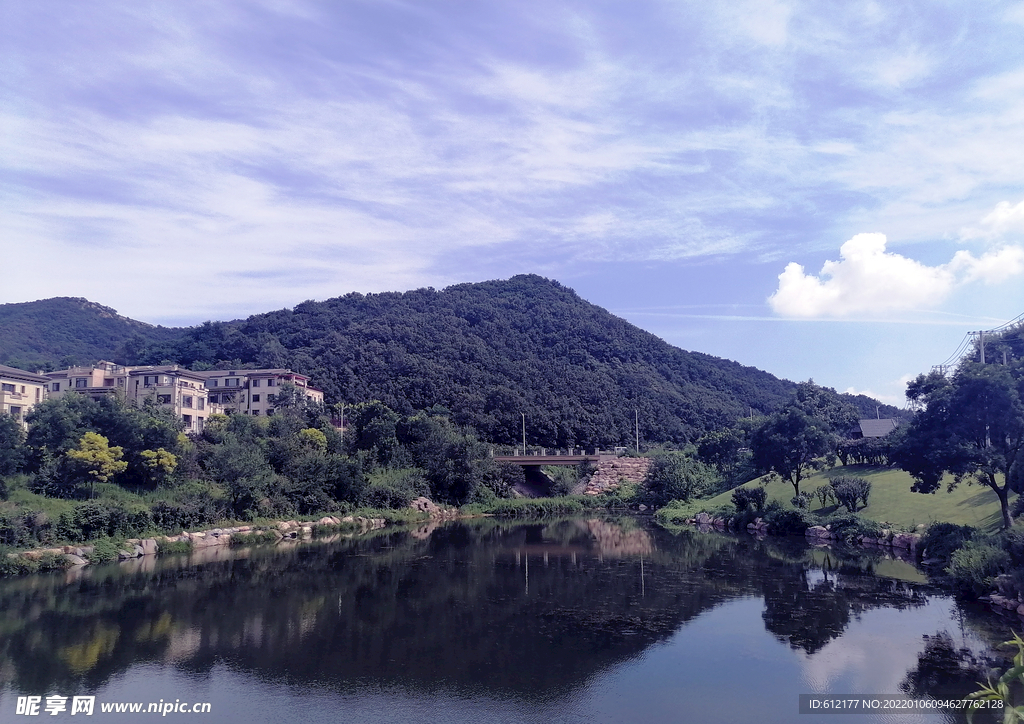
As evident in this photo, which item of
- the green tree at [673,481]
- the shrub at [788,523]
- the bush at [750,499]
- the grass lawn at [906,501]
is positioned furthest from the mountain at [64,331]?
the grass lawn at [906,501]

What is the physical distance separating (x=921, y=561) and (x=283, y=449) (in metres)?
31.5

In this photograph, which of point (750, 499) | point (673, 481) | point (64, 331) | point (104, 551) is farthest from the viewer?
point (64, 331)

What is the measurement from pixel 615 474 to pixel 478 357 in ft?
109

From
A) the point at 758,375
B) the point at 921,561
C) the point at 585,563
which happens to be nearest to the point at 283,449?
the point at 585,563

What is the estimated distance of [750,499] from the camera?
38750 millimetres

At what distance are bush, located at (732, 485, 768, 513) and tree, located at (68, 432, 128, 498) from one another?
104 feet

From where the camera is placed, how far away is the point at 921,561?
2438 cm

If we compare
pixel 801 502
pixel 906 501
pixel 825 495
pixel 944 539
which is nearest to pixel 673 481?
pixel 801 502

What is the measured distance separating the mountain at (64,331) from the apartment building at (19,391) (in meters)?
48.5

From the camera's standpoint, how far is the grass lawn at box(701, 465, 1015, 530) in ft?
81.4

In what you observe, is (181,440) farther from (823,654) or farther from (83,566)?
(823,654)

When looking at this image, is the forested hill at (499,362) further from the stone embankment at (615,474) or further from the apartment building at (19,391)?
the apartment building at (19,391)

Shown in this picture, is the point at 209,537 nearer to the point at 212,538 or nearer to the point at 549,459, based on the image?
the point at 212,538

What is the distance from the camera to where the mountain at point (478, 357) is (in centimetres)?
7694
